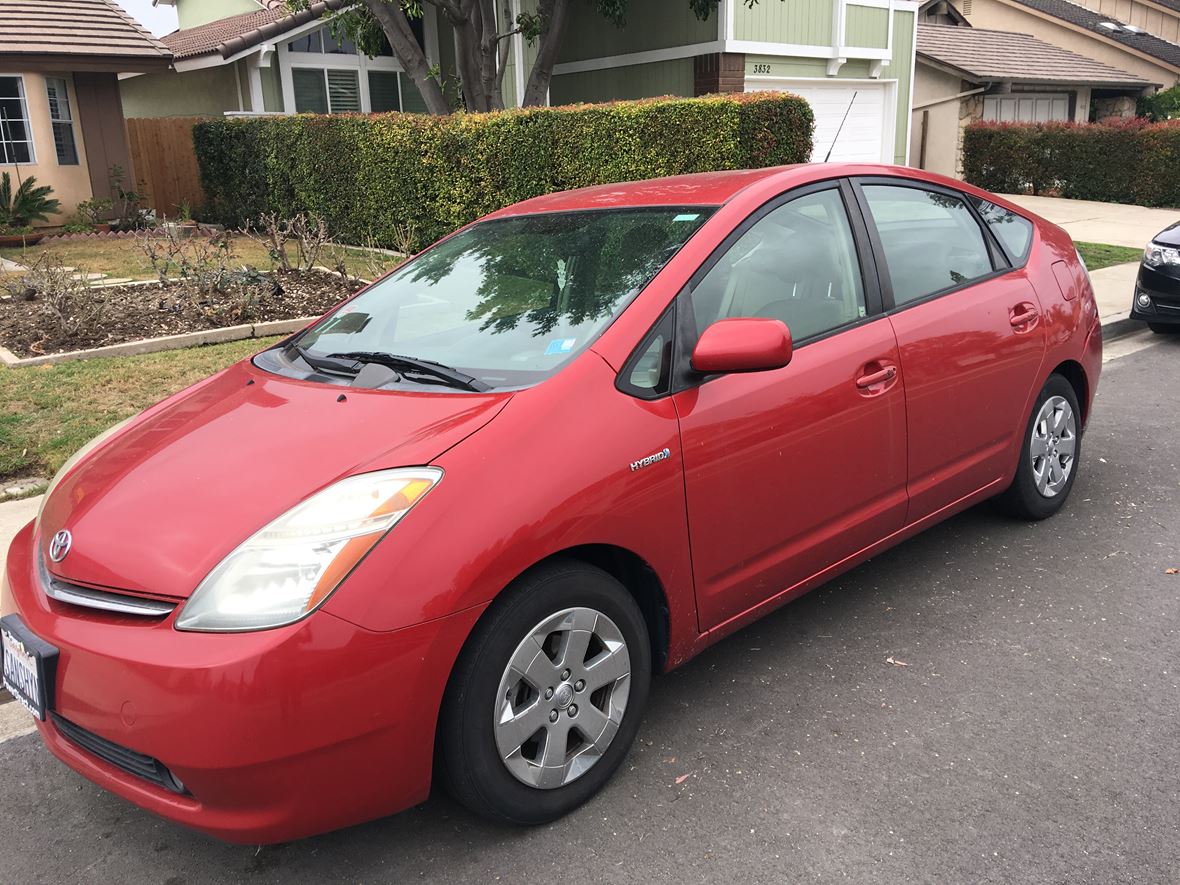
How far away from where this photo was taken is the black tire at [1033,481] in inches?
173

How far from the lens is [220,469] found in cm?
271

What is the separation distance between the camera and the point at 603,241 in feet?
11.3

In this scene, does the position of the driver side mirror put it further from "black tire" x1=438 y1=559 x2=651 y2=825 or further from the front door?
"black tire" x1=438 y1=559 x2=651 y2=825

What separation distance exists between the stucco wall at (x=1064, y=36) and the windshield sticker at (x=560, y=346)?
32.4 meters

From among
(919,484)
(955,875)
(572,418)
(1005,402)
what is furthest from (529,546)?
(1005,402)

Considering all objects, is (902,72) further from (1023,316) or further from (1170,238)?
(1023,316)

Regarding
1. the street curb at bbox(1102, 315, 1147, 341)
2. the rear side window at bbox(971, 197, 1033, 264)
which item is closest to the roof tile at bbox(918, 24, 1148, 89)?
the street curb at bbox(1102, 315, 1147, 341)

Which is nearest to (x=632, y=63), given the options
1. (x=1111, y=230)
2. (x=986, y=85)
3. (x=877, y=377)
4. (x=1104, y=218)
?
(x=1111, y=230)

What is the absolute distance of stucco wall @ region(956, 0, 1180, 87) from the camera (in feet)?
97.6

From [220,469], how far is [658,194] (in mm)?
1819

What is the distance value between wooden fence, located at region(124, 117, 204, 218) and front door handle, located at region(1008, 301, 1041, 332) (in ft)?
57.9

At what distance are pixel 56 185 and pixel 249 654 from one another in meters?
17.6

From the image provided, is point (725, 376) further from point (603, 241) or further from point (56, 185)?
point (56, 185)

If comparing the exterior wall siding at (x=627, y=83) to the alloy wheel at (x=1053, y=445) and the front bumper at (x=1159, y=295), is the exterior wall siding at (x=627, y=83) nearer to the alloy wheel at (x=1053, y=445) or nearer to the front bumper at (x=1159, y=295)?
the front bumper at (x=1159, y=295)
